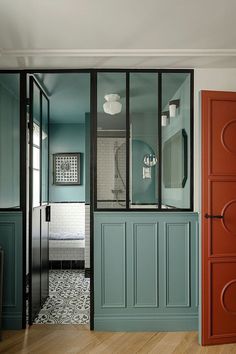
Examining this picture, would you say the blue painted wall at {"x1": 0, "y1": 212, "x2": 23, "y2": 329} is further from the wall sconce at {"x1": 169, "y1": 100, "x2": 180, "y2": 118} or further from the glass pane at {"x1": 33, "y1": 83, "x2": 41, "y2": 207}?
the wall sconce at {"x1": 169, "y1": 100, "x2": 180, "y2": 118}

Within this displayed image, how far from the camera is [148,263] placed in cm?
Result: 308

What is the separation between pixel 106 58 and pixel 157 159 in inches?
41.4

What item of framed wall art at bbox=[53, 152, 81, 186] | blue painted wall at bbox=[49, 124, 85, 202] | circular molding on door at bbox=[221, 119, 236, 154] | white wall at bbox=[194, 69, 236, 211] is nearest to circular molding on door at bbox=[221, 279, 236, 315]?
white wall at bbox=[194, 69, 236, 211]

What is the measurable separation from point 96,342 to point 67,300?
1.15 meters

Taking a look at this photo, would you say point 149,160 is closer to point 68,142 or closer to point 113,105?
point 113,105

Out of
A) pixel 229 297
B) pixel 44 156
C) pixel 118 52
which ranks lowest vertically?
pixel 229 297

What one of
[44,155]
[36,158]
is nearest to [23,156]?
[36,158]

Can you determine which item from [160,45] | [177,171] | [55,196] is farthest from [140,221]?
[55,196]

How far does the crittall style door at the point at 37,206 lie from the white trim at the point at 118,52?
1.82 feet

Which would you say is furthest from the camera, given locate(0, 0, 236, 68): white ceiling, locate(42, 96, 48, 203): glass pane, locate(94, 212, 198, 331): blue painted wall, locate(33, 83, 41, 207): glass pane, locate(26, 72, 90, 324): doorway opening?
locate(42, 96, 48, 203): glass pane

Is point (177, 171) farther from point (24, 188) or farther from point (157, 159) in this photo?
point (24, 188)

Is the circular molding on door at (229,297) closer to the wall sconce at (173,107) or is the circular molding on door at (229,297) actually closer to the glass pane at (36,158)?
the wall sconce at (173,107)

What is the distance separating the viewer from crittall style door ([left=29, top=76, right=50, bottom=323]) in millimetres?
3236

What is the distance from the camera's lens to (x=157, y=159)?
316cm
